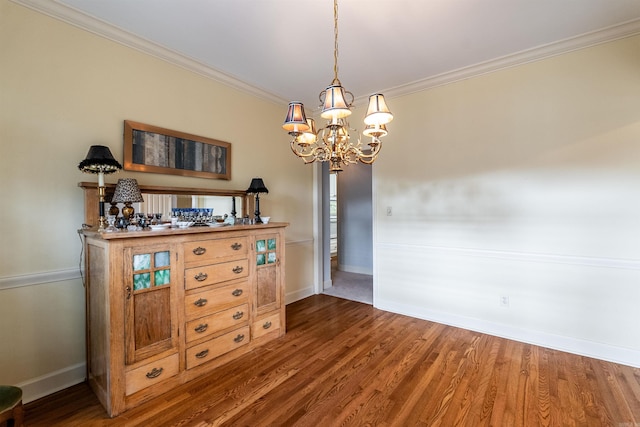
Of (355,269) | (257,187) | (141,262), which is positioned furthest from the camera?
(355,269)

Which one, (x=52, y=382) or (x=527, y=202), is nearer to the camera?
(x=52, y=382)

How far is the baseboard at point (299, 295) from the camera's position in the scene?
4129 mm

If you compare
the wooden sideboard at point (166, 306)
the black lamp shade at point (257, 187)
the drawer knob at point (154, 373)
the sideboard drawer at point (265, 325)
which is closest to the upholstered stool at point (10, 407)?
the wooden sideboard at point (166, 306)

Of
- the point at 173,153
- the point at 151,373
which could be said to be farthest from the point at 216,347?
the point at 173,153

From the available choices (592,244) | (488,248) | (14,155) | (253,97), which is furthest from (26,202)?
(592,244)

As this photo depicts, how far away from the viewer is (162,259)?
2.13 meters

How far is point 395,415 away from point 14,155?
3.21m

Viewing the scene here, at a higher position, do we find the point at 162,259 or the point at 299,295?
the point at 162,259

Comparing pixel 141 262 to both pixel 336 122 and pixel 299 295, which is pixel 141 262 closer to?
pixel 336 122

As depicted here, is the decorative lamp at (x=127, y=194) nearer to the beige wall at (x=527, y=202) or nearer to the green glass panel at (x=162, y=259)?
the green glass panel at (x=162, y=259)

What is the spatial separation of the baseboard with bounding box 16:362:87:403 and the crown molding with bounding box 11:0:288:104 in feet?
8.96

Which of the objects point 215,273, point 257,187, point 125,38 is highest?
point 125,38

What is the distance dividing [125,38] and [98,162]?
4.03 ft

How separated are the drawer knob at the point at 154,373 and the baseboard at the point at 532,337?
2752 millimetres
